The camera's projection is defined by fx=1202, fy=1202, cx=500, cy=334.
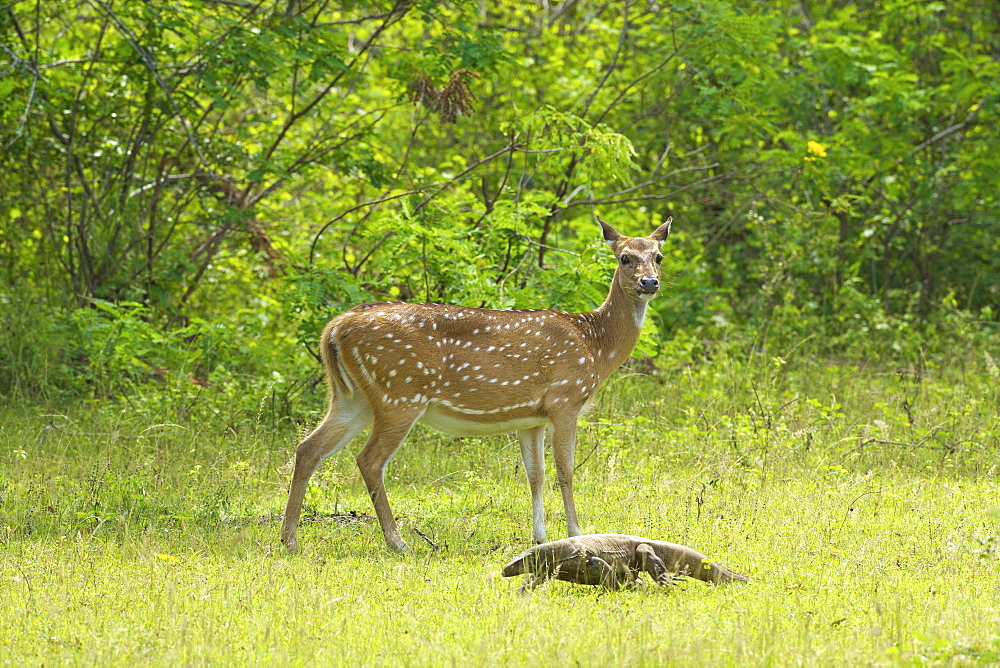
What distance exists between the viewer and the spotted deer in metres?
7.21

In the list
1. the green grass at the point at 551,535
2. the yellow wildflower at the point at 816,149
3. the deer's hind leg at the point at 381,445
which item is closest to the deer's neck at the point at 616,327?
the green grass at the point at 551,535

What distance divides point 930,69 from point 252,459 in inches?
432

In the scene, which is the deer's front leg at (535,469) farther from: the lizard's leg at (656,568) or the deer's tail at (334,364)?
the lizard's leg at (656,568)

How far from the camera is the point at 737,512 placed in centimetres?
755

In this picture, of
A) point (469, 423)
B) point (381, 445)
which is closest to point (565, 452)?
point (469, 423)

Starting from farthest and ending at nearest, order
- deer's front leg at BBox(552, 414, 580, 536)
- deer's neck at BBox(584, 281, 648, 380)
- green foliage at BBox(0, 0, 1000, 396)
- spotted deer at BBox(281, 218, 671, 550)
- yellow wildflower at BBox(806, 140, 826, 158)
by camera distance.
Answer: yellow wildflower at BBox(806, 140, 826, 158) < green foliage at BBox(0, 0, 1000, 396) < deer's neck at BBox(584, 281, 648, 380) < deer's front leg at BBox(552, 414, 580, 536) < spotted deer at BBox(281, 218, 671, 550)

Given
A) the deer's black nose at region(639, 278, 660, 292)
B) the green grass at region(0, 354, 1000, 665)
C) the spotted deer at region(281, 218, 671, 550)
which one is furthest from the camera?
the deer's black nose at region(639, 278, 660, 292)

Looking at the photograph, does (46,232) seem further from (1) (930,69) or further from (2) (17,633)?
(1) (930,69)

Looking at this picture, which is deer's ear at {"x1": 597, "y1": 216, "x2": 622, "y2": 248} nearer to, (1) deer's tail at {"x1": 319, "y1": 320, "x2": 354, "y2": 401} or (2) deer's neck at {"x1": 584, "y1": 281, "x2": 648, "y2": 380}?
(2) deer's neck at {"x1": 584, "y1": 281, "x2": 648, "y2": 380}

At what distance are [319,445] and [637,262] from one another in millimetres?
2335

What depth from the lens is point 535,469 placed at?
7.55m

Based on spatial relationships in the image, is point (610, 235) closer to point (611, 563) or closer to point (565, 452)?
point (565, 452)

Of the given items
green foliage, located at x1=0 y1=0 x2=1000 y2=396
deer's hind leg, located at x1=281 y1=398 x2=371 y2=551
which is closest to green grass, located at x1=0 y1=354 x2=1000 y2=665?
deer's hind leg, located at x1=281 y1=398 x2=371 y2=551

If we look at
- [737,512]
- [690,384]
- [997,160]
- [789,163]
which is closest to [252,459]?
[737,512]
